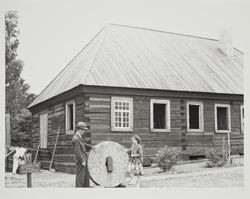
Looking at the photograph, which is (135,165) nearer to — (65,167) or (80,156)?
(80,156)

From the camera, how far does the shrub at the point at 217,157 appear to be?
1047cm

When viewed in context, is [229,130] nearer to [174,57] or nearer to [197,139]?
[197,139]

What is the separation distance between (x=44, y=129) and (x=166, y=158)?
2.84m

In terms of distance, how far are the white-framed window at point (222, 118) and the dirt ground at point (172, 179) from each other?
126cm

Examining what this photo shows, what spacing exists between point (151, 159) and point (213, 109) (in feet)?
6.80

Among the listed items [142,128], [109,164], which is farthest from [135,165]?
[142,128]

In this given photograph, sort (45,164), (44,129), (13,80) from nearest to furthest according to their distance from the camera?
1. (13,80)
2. (45,164)
3. (44,129)

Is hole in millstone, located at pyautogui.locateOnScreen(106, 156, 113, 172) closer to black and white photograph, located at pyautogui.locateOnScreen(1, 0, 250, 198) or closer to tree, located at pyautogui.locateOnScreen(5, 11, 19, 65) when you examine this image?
black and white photograph, located at pyautogui.locateOnScreen(1, 0, 250, 198)

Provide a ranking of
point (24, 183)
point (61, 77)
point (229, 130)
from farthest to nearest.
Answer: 1. point (229, 130)
2. point (61, 77)
3. point (24, 183)

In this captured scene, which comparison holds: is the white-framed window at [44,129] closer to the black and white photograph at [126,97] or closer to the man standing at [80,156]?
the black and white photograph at [126,97]

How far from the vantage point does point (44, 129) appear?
35.9 feet

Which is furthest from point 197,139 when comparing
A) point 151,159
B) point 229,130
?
point 151,159

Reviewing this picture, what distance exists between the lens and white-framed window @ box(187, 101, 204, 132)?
36.9ft

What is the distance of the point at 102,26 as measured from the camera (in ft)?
32.6
